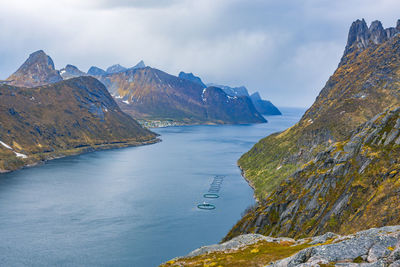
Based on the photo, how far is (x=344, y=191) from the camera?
3878 inches

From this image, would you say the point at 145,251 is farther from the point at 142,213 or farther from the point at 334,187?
the point at 334,187

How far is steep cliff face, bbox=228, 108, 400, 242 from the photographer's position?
80.0 m

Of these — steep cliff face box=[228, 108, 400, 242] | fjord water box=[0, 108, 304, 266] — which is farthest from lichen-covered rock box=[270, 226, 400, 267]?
fjord water box=[0, 108, 304, 266]

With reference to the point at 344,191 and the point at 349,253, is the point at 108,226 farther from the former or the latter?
the point at 349,253

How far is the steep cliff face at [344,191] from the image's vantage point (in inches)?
3150

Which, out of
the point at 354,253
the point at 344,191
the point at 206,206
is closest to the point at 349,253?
the point at 354,253

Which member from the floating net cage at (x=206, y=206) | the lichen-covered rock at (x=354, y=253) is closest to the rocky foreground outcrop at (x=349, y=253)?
the lichen-covered rock at (x=354, y=253)

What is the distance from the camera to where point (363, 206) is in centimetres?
8325

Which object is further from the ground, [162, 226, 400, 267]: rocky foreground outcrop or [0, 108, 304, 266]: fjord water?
[162, 226, 400, 267]: rocky foreground outcrop

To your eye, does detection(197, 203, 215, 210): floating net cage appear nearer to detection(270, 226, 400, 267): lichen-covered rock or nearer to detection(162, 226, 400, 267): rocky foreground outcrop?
detection(162, 226, 400, 267): rocky foreground outcrop

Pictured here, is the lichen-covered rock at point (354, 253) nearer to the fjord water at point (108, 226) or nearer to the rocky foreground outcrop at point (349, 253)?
the rocky foreground outcrop at point (349, 253)

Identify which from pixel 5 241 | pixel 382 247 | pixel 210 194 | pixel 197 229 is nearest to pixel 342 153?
pixel 197 229

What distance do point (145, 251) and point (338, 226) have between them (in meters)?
66.7

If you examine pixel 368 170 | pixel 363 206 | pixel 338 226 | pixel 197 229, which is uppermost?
pixel 368 170
